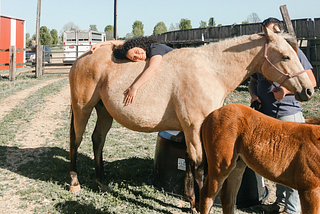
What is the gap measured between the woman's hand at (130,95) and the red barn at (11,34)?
2157cm

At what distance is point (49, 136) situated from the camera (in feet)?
22.2

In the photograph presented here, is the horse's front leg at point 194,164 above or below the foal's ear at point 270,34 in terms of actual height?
below

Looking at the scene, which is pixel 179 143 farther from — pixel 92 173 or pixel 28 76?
pixel 28 76

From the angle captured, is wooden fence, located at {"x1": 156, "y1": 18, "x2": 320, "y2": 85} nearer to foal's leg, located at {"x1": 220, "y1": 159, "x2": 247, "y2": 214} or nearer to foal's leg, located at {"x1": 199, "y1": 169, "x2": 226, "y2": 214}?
foal's leg, located at {"x1": 220, "y1": 159, "x2": 247, "y2": 214}

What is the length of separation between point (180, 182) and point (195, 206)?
455 millimetres

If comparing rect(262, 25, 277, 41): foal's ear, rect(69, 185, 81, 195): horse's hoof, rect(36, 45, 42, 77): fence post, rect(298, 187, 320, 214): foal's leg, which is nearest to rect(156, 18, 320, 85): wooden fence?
rect(69, 185, 81, 195): horse's hoof

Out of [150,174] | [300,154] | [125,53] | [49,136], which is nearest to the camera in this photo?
[300,154]

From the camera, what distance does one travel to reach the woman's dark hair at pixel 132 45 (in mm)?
3760

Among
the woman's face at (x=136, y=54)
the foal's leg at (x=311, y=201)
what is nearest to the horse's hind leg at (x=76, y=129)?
the woman's face at (x=136, y=54)

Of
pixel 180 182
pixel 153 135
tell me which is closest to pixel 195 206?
pixel 180 182

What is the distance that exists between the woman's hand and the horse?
54 millimetres

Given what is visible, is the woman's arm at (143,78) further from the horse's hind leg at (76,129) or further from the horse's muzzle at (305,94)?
the horse's muzzle at (305,94)

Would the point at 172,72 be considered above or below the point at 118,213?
above

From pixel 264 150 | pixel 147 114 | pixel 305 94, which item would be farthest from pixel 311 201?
pixel 147 114
